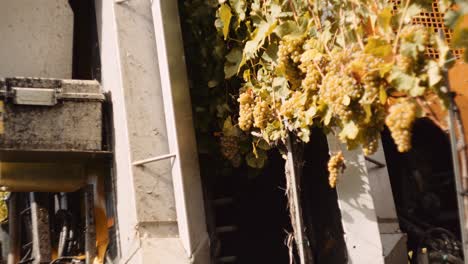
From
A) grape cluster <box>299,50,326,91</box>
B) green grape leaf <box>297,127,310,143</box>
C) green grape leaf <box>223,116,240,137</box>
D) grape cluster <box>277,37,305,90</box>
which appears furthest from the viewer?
green grape leaf <box>223,116,240,137</box>

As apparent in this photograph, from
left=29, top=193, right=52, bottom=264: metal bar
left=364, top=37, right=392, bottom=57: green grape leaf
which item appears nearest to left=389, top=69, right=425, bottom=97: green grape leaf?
left=364, top=37, right=392, bottom=57: green grape leaf

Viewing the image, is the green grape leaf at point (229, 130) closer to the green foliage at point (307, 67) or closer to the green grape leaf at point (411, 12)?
the green foliage at point (307, 67)

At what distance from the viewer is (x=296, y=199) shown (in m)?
4.29

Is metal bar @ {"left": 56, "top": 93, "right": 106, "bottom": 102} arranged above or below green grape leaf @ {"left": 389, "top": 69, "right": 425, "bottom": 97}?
above

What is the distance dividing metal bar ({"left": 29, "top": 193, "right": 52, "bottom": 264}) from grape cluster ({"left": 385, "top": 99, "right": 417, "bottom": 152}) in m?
3.11

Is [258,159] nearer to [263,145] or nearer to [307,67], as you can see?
[263,145]

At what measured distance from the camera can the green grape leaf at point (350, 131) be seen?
3.36 m

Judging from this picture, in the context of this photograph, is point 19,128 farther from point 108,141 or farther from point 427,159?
point 427,159

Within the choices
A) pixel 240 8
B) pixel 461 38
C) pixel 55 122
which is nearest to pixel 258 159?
pixel 240 8

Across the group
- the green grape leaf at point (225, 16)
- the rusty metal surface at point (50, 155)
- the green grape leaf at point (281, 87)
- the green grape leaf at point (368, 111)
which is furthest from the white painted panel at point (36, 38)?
the green grape leaf at point (368, 111)

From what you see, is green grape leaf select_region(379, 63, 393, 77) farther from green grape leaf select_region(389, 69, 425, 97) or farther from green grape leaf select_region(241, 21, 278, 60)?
green grape leaf select_region(241, 21, 278, 60)

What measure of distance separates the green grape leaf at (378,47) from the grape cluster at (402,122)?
31 cm

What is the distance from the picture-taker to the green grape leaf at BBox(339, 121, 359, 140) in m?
3.36

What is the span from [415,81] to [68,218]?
10.6ft
